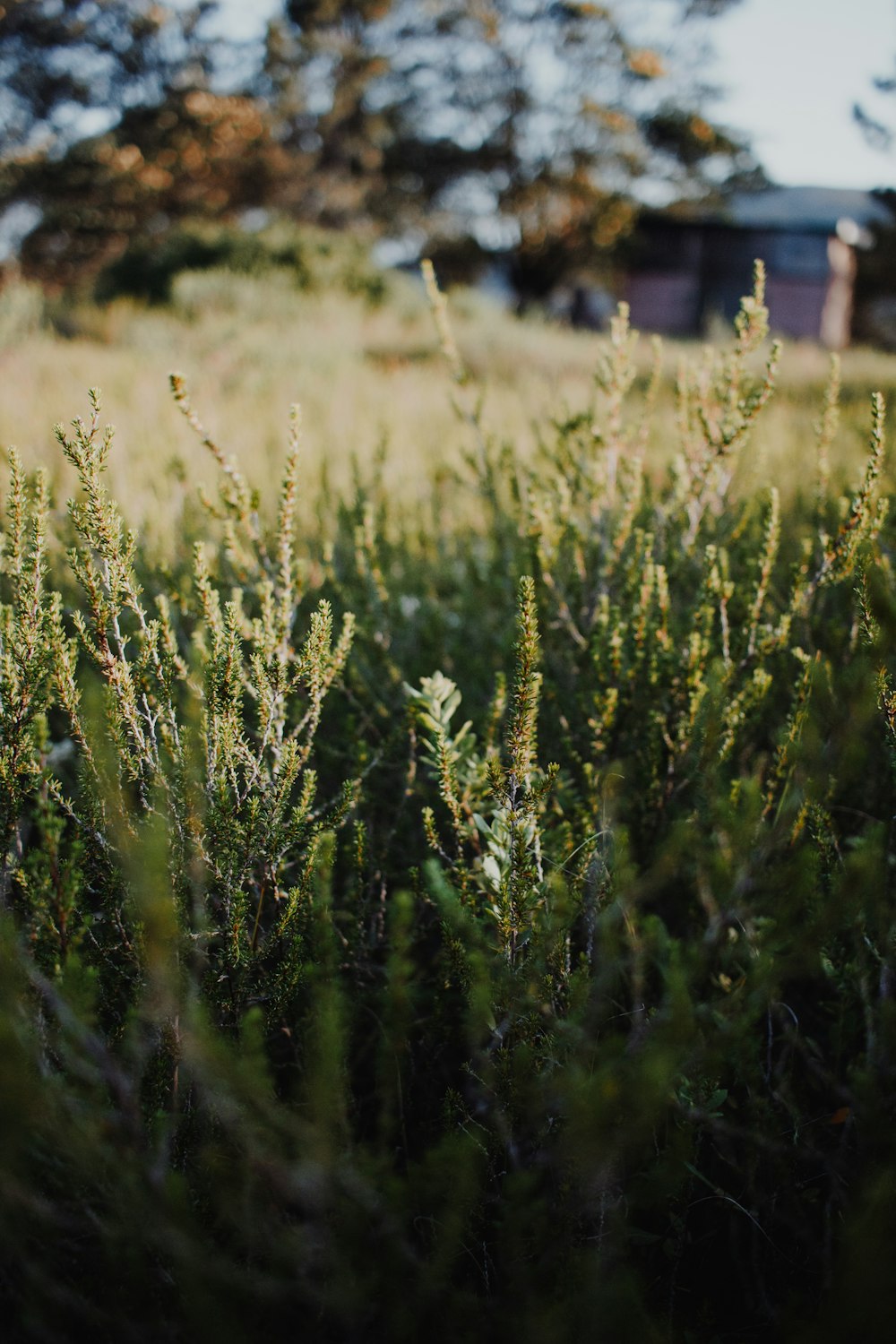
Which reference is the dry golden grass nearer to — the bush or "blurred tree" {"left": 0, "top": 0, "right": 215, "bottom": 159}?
the bush

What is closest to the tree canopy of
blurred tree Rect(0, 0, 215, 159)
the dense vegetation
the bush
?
blurred tree Rect(0, 0, 215, 159)

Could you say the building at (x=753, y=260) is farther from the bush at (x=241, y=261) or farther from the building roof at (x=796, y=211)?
the bush at (x=241, y=261)

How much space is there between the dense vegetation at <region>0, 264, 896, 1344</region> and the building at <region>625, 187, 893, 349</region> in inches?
962

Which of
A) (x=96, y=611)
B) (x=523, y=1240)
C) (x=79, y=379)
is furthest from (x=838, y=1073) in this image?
(x=79, y=379)

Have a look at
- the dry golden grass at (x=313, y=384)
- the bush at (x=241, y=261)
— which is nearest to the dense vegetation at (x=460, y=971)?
the dry golden grass at (x=313, y=384)

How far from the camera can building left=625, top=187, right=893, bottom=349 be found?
24016 mm

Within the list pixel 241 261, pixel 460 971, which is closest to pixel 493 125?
pixel 241 261

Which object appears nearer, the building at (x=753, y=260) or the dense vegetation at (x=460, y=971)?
the dense vegetation at (x=460, y=971)

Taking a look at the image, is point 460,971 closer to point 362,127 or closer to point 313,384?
point 313,384

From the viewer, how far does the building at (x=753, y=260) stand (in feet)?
78.8

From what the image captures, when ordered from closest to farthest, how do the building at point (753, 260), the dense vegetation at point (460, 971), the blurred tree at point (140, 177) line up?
the dense vegetation at point (460, 971), the blurred tree at point (140, 177), the building at point (753, 260)

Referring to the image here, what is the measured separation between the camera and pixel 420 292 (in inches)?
569

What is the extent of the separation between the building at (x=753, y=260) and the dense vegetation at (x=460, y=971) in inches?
962

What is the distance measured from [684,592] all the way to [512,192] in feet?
84.0
